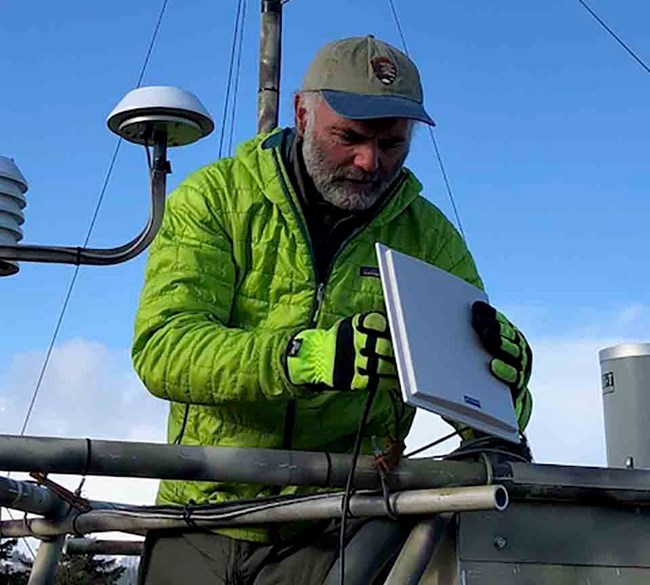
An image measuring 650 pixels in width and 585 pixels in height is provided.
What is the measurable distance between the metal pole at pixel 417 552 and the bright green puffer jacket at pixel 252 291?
1.41ft

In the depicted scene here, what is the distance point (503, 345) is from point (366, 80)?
73 cm

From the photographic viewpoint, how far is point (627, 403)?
291 cm

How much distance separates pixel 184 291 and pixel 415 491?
67 cm

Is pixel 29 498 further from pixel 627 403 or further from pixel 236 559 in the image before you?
pixel 627 403

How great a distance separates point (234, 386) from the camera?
2.13 metres

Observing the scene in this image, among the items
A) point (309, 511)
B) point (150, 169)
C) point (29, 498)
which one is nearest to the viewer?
point (309, 511)

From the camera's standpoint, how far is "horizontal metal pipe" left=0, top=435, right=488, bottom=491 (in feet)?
5.94

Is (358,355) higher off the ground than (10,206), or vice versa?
(10,206)

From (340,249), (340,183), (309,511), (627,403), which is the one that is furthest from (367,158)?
(627,403)

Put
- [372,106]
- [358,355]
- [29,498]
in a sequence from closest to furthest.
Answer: [358,355] → [372,106] → [29,498]

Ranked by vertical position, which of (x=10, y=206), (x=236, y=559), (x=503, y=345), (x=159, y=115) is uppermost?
(x=159, y=115)

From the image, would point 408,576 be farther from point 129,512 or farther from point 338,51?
point 338,51

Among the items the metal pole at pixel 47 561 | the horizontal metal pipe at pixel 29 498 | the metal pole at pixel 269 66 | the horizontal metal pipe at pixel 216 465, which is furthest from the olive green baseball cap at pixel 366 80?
the metal pole at pixel 269 66

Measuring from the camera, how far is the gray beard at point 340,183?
2.50 m
